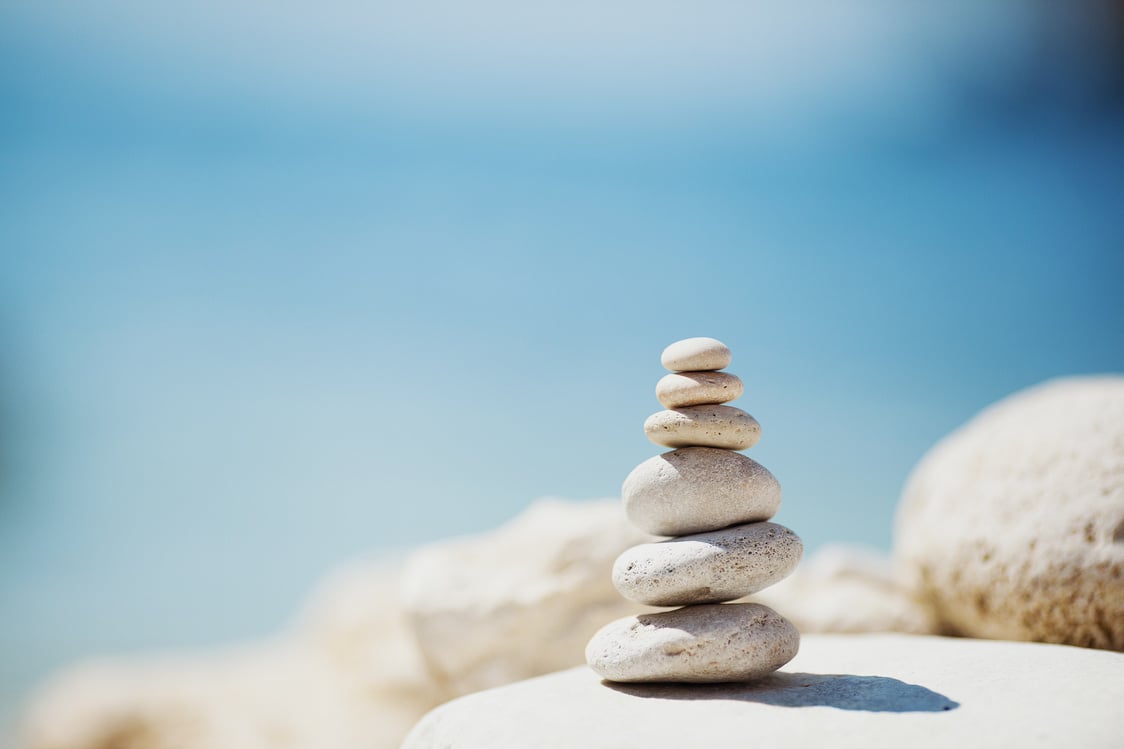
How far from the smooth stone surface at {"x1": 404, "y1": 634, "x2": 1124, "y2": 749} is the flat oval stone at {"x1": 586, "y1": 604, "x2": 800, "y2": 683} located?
0.34 ft

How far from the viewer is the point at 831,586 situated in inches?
325

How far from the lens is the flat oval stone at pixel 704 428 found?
4.87 metres

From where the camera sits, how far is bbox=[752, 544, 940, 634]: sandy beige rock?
286 inches

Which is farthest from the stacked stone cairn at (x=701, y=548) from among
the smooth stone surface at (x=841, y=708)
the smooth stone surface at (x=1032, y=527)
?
the smooth stone surface at (x=1032, y=527)

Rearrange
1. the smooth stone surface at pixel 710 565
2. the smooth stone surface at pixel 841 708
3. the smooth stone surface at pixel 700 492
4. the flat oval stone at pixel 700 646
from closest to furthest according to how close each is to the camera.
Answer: the smooth stone surface at pixel 841 708
the flat oval stone at pixel 700 646
the smooth stone surface at pixel 710 565
the smooth stone surface at pixel 700 492

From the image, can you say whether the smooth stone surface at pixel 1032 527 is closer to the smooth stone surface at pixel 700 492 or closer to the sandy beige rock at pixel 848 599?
the sandy beige rock at pixel 848 599

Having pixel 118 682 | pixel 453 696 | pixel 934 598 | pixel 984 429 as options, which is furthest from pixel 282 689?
pixel 984 429

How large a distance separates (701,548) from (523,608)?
2622 mm

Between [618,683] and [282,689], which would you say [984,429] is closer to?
[618,683]

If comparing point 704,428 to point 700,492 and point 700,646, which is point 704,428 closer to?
point 700,492

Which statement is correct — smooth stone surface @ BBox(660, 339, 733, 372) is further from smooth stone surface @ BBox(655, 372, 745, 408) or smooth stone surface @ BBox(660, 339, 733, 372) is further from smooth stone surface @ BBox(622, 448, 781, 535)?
smooth stone surface @ BBox(622, 448, 781, 535)

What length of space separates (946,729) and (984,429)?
418 centimetres

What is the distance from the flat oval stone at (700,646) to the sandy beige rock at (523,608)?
1.98 metres

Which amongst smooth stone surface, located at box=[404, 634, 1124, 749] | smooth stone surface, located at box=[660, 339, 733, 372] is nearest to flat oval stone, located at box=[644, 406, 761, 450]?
smooth stone surface, located at box=[660, 339, 733, 372]
